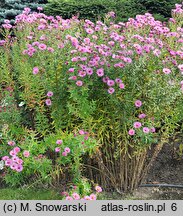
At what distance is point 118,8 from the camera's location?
7.98 meters

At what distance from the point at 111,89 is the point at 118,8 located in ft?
16.0

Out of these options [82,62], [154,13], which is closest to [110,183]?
[82,62]

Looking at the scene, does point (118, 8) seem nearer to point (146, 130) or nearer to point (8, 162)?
point (146, 130)

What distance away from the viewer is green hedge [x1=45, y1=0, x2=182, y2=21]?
781 centimetres

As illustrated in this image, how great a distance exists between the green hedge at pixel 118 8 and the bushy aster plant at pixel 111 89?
12.4 ft

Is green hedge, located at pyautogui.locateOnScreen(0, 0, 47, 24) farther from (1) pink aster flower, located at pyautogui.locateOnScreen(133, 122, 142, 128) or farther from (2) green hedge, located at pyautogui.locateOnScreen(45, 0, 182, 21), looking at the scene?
(1) pink aster flower, located at pyautogui.locateOnScreen(133, 122, 142, 128)

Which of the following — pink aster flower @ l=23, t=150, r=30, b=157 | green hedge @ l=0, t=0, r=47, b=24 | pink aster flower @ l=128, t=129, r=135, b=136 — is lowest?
green hedge @ l=0, t=0, r=47, b=24

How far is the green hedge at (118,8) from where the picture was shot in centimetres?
781

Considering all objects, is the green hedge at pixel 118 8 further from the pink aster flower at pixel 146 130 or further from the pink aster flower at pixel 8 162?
the pink aster flower at pixel 8 162

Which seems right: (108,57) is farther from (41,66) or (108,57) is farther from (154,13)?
(154,13)

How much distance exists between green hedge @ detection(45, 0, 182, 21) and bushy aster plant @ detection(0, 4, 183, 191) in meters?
3.77

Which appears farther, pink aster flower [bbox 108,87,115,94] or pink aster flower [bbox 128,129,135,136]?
pink aster flower [bbox 128,129,135,136]

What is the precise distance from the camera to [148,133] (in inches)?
144

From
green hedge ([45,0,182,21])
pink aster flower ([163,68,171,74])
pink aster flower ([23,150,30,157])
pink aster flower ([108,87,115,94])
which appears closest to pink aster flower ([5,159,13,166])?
Result: pink aster flower ([23,150,30,157])
